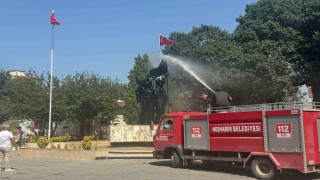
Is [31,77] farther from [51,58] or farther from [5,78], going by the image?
[5,78]

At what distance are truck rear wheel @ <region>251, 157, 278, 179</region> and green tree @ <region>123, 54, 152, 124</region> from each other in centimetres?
3108

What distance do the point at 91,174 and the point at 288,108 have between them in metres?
7.38

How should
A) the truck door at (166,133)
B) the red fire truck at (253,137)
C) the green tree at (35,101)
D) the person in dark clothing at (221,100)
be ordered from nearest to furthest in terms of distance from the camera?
the red fire truck at (253,137) < the person in dark clothing at (221,100) < the truck door at (166,133) < the green tree at (35,101)

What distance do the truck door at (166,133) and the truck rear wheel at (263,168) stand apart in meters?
3.79

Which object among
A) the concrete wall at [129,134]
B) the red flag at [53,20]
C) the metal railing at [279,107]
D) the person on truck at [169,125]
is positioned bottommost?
the concrete wall at [129,134]

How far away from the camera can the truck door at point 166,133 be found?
13516 mm

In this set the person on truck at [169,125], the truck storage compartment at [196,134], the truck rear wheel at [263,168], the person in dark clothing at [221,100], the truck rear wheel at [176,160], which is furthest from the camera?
the person on truck at [169,125]

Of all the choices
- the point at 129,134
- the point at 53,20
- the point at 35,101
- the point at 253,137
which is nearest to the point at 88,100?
the point at 35,101

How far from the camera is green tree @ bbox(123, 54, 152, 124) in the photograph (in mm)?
47844

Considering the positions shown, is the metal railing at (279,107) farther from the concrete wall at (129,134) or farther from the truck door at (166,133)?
the concrete wall at (129,134)

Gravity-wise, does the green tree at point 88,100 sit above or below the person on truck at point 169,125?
above

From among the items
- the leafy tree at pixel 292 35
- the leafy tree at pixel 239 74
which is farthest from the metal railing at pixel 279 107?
the leafy tree at pixel 292 35

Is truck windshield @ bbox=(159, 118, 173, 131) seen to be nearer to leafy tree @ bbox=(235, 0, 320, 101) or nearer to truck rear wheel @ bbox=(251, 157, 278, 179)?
truck rear wheel @ bbox=(251, 157, 278, 179)

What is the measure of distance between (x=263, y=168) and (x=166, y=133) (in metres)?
4.63
